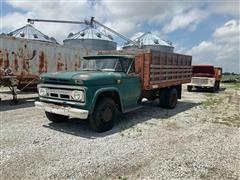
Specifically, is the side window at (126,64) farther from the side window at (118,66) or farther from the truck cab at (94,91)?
the side window at (118,66)

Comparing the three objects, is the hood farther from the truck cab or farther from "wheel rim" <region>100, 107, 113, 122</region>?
"wheel rim" <region>100, 107, 113, 122</region>

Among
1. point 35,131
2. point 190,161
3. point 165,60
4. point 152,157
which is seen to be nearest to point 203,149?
point 190,161

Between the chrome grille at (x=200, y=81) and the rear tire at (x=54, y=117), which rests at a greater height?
the chrome grille at (x=200, y=81)

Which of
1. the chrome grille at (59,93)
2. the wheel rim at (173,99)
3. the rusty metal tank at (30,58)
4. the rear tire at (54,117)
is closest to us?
the chrome grille at (59,93)

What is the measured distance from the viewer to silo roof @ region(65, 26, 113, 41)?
36094 mm

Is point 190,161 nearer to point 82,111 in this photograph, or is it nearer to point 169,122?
point 82,111

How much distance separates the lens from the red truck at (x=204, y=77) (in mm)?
20469

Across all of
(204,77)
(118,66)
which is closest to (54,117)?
(118,66)

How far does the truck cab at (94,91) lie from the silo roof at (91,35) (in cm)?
2872

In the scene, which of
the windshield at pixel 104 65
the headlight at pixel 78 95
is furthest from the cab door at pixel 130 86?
the headlight at pixel 78 95

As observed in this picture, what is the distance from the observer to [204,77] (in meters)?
20.8

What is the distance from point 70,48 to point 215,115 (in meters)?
9.34

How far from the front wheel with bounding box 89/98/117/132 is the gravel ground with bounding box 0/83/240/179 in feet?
0.65

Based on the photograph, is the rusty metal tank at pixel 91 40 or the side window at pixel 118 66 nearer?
the side window at pixel 118 66
